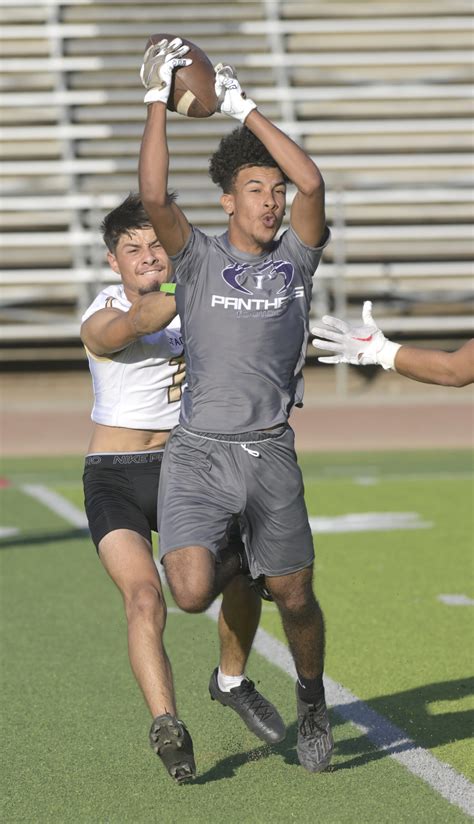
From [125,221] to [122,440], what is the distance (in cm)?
Answer: 77

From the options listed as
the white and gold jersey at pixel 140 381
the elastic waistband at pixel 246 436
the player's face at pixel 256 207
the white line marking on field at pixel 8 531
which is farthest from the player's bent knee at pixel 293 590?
the white line marking on field at pixel 8 531

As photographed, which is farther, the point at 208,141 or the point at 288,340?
the point at 208,141

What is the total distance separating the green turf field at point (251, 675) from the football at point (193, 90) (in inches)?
81.8

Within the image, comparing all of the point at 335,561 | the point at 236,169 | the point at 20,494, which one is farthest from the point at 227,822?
the point at 20,494

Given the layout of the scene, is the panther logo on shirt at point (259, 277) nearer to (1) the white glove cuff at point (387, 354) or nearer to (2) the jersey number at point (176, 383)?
(1) the white glove cuff at point (387, 354)

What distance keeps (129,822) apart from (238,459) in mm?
1117

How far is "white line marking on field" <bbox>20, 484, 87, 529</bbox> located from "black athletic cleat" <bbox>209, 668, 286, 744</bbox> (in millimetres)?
5193

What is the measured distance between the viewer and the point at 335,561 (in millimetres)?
8492

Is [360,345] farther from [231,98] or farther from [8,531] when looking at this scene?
[8,531]

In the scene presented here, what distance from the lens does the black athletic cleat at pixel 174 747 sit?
4094 mm

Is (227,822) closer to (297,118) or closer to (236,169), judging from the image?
(236,169)

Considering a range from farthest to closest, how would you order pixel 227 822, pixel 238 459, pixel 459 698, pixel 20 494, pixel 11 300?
pixel 11 300 → pixel 20 494 → pixel 459 698 → pixel 238 459 → pixel 227 822

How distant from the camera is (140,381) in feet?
16.8

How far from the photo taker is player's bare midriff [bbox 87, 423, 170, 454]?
16.6 feet
